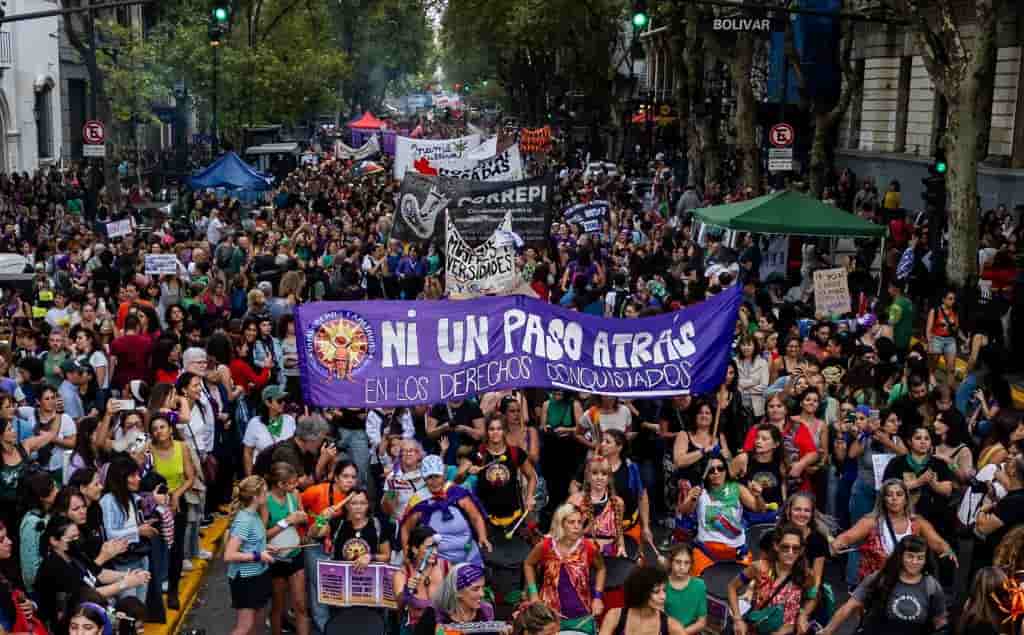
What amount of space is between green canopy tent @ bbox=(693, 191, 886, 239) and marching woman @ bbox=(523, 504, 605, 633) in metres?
12.6

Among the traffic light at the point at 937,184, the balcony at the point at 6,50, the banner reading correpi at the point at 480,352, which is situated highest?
the balcony at the point at 6,50

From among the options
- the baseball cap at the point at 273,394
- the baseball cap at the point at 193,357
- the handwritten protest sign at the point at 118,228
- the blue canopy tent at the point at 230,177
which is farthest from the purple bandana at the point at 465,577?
the blue canopy tent at the point at 230,177

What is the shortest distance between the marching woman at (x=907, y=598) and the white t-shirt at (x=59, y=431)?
599cm

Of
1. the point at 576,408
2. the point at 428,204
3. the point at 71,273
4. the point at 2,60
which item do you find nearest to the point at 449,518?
the point at 576,408

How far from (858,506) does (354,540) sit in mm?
4229

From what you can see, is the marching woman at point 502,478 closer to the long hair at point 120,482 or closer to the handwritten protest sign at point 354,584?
the handwritten protest sign at point 354,584

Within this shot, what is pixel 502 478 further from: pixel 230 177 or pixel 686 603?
pixel 230 177

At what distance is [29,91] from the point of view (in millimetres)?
42250

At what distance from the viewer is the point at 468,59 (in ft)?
317

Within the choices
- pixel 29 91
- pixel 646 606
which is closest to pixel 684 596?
pixel 646 606

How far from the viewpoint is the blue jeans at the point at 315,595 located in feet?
29.8

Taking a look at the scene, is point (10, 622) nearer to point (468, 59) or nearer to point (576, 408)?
point (576, 408)

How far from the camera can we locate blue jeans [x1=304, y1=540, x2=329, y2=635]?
9070 mm

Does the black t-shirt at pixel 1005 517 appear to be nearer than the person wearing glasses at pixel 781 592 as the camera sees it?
No
